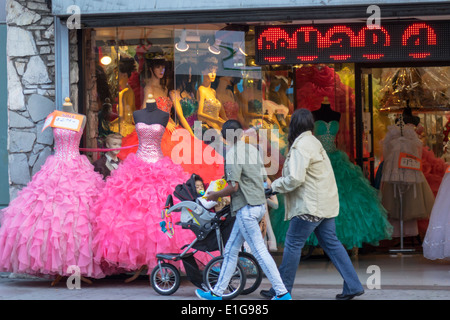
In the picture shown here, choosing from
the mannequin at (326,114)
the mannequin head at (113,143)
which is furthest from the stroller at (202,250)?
the mannequin at (326,114)

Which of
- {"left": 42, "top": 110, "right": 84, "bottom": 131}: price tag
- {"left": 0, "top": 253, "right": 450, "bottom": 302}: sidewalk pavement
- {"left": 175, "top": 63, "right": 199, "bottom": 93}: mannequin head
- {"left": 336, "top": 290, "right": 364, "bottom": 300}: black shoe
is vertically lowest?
{"left": 0, "top": 253, "right": 450, "bottom": 302}: sidewalk pavement

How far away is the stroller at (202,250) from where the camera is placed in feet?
25.1

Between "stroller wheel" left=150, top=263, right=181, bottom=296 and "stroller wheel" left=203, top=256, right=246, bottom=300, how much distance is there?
417mm

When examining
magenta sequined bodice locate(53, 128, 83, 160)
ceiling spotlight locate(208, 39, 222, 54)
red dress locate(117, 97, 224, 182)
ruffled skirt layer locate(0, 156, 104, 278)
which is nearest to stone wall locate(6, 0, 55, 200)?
magenta sequined bodice locate(53, 128, 83, 160)

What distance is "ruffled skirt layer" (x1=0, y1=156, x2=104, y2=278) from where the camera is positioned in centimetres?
820

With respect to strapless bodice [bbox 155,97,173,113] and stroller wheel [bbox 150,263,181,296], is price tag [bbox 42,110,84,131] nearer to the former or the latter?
strapless bodice [bbox 155,97,173,113]

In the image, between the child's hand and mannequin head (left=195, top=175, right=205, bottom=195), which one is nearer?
the child's hand

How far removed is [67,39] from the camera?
915cm

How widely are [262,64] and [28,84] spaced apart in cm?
301

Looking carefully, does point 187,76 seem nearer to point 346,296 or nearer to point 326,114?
point 326,114

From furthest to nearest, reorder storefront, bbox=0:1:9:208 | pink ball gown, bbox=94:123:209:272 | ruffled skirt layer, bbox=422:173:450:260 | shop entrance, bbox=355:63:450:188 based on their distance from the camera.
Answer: shop entrance, bbox=355:63:450:188, storefront, bbox=0:1:9:208, ruffled skirt layer, bbox=422:173:450:260, pink ball gown, bbox=94:123:209:272

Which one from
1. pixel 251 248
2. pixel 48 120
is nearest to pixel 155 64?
pixel 48 120

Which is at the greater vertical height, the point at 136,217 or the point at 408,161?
the point at 408,161

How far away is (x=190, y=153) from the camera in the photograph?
9.46m
